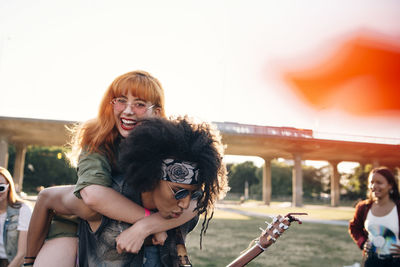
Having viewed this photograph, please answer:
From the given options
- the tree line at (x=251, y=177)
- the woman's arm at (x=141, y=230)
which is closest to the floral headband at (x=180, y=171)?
the woman's arm at (x=141, y=230)

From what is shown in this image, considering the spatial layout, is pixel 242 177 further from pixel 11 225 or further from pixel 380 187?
pixel 11 225

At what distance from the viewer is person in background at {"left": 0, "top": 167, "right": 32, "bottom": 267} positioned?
4543 millimetres

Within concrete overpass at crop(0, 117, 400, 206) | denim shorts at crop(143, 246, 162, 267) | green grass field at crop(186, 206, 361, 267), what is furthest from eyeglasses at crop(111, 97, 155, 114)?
concrete overpass at crop(0, 117, 400, 206)

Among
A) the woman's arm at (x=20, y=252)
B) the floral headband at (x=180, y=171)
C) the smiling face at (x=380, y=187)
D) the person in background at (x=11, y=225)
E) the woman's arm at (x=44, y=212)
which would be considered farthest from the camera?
the smiling face at (x=380, y=187)

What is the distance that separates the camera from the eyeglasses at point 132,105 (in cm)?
278

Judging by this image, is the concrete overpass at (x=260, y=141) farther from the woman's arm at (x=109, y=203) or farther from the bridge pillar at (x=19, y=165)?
the woman's arm at (x=109, y=203)

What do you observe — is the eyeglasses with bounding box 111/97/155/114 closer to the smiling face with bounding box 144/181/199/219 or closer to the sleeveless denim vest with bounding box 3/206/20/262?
the smiling face with bounding box 144/181/199/219

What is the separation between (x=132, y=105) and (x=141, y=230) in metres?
0.94

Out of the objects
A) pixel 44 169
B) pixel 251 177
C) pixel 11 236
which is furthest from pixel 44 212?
pixel 251 177

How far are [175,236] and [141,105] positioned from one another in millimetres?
969

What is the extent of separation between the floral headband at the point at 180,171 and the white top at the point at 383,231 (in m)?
4.41

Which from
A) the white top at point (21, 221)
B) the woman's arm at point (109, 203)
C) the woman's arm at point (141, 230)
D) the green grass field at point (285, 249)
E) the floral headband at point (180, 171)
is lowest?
the green grass field at point (285, 249)

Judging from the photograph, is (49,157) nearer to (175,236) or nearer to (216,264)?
(216,264)

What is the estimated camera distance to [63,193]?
8.82 feet
